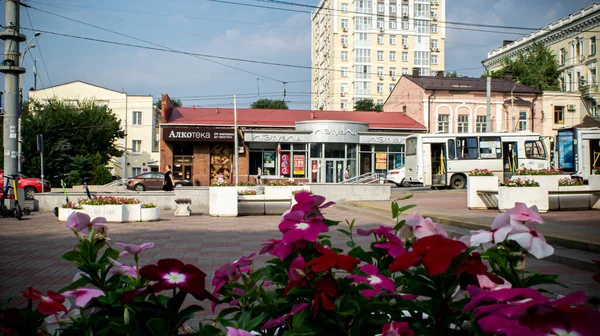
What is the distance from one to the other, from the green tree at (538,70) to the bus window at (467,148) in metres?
38.8

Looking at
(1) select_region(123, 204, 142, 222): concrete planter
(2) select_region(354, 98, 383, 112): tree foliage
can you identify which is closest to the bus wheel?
(1) select_region(123, 204, 142, 222): concrete planter

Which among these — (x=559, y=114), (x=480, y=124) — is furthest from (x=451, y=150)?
(x=559, y=114)

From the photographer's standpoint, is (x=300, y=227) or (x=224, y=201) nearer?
(x=300, y=227)

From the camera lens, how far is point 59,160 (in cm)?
3953

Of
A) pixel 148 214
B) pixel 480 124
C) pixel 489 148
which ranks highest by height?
pixel 480 124

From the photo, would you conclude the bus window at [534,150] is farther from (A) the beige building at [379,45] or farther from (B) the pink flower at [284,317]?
(A) the beige building at [379,45]

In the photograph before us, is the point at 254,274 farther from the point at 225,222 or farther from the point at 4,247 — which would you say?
the point at 225,222

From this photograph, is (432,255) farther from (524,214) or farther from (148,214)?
(148,214)

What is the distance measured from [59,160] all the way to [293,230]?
43.0 metres

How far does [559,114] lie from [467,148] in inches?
1169

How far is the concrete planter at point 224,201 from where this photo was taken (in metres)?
15.6

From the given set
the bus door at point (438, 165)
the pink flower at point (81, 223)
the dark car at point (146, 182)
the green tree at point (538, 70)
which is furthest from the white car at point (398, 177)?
the green tree at point (538, 70)

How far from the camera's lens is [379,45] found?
7700 cm

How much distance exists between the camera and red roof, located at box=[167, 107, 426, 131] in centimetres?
3953
